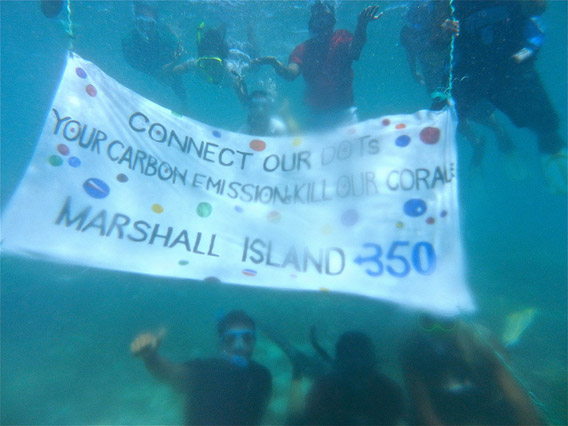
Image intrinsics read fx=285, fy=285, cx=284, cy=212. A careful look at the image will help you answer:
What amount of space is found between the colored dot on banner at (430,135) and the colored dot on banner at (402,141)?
0.12m

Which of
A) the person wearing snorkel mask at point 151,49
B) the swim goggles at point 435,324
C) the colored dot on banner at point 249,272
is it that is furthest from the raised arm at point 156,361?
the person wearing snorkel mask at point 151,49

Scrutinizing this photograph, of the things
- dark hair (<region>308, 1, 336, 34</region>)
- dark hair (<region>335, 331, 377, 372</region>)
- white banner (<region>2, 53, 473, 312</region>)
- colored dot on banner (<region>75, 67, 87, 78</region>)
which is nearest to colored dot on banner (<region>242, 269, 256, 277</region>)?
white banner (<region>2, 53, 473, 312</region>)

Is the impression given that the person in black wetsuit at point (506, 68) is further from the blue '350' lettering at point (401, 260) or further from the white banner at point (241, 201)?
the blue '350' lettering at point (401, 260)

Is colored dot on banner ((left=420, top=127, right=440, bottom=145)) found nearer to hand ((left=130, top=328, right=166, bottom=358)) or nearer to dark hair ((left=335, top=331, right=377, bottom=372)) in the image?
dark hair ((left=335, top=331, right=377, bottom=372))

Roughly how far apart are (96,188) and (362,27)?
3930mm

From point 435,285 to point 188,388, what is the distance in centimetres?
211

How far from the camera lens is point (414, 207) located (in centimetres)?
240

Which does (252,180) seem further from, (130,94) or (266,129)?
(266,129)

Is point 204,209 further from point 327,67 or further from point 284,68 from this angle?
point 327,67

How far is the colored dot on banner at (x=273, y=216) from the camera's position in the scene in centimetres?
274

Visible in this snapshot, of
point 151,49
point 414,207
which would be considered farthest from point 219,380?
point 151,49

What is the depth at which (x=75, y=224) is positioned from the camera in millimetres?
2266

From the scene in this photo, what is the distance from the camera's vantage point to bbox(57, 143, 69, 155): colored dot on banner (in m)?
2.45

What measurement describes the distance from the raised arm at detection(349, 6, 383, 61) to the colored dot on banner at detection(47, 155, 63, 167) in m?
3.61
